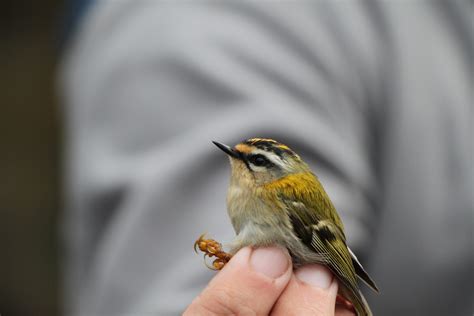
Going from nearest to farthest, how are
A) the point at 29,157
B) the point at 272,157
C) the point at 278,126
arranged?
the point at 272,157, the point at 278,126, the point at 29,157

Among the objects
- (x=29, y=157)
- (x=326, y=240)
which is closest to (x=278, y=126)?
(x=326, y=240)

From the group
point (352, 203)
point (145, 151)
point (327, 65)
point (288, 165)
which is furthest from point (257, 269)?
point (327, 65)

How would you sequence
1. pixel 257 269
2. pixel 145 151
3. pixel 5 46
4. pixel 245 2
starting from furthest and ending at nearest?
1. pixel 5 46
2. pixel 245 2
3. pixel 145 151
4. pixel 257 269

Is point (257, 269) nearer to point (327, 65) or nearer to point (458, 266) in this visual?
point (327, 65)

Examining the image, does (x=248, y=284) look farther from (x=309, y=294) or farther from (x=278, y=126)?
(x=278, y=126)

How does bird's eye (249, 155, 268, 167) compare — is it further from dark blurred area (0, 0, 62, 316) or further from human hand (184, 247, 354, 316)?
dark blurred area (0, 0, 62, 316)

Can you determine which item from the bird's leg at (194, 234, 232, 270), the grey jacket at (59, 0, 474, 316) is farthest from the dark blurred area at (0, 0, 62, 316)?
the bird's leg at (194, 234, 232, 270)

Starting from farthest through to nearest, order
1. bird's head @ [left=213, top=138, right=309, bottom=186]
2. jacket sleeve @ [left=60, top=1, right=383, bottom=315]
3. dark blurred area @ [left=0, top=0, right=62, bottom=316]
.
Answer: dark blurred area @ [left=0, top=0, right=62, bottom=316], jacket sleeve @ [left=60, top=1, right=383, bottom=315], bird's head @ [left=213, top=138, right=309, bottom=186]
